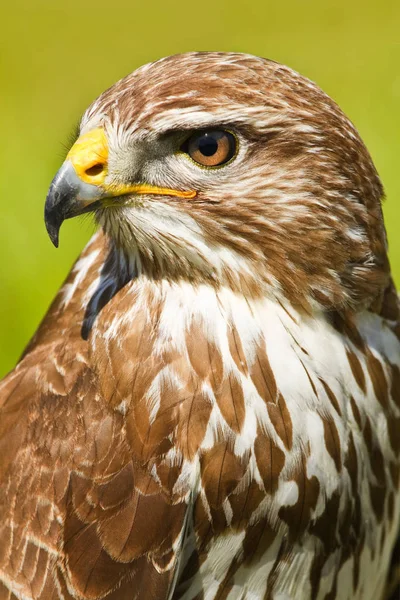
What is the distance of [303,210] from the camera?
10.7 feet

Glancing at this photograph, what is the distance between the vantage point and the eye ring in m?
3.16

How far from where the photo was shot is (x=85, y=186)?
3170 mm

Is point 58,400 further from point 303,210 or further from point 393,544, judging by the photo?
point 393,544

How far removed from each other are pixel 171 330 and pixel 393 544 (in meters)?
1.19

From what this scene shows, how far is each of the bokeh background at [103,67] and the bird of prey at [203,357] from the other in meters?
2.86

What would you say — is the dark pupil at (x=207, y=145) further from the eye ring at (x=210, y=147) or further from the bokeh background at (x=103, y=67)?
the bokeh background at (x=103, y=67)

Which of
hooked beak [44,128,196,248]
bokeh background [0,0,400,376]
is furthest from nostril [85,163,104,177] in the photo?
bokeh background [0,0,400,376]

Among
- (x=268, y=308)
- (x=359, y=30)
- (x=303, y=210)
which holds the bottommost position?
(x=268, y=308)

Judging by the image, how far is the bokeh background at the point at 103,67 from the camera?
6.62 m

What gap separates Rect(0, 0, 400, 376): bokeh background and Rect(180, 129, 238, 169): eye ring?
10.5 feet

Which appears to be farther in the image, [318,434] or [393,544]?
[393,544]

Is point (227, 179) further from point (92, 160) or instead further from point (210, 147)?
point (92, 160)

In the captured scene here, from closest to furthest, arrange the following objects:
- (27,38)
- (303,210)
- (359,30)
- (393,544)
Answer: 1. (303,210)
2. (393,544)
3. (359,30)
4. (27,38)

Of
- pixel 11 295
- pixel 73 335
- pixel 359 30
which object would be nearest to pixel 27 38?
pixel 359 30
